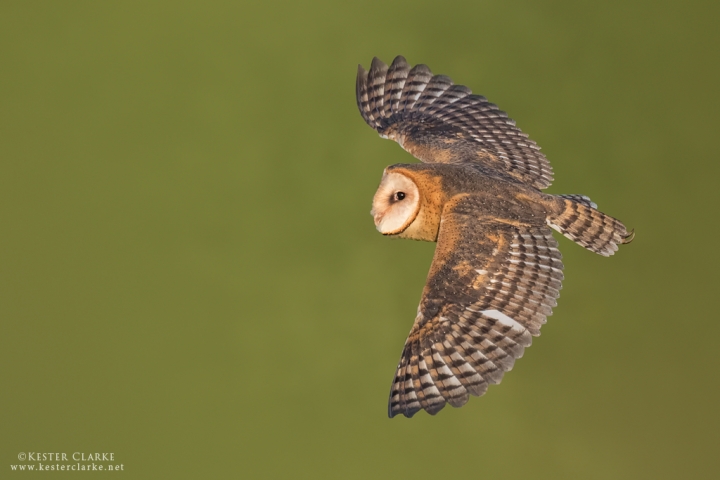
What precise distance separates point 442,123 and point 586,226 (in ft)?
3.78

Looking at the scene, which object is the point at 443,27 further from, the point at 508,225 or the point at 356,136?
the point at 508,225

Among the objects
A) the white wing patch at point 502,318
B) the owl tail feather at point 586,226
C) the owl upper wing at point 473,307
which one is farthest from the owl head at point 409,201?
the owl tail feather at point 586,226

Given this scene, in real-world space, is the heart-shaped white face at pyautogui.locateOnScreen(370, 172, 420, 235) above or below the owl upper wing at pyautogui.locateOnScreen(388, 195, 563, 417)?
above

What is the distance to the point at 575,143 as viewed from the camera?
8.25 meters

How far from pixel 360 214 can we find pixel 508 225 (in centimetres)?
409

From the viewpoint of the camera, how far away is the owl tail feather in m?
4.04

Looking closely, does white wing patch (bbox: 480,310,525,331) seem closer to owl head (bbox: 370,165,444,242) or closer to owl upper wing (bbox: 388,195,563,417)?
owl upper wing (bbox: 388,195,563,417)

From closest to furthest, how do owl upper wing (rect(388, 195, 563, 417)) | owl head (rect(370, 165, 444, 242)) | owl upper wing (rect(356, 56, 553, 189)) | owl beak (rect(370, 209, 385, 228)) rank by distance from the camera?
owl upper wing (rect(388, 195, 563, 417))
owl head (rect(370, 165, 444, 242))
owl beak (rect(370, 209, 385, 228))
owl upper wing (rect(356, 56, 553, 189))

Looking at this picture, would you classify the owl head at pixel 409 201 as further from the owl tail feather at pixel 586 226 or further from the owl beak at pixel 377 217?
the owl tail feather at pixel 586 226

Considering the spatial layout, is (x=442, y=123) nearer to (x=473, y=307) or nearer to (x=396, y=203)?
(x=396, y=203)

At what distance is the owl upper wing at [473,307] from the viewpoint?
354 centimetres

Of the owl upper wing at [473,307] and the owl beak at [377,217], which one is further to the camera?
the owl beak at [377,217]

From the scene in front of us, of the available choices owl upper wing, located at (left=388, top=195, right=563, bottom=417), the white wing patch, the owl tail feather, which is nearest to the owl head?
owl upper wing, located at (left=388, top=195, right=563, bottom=417)

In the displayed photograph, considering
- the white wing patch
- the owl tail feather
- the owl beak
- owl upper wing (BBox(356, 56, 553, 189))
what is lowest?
the white wing patch
